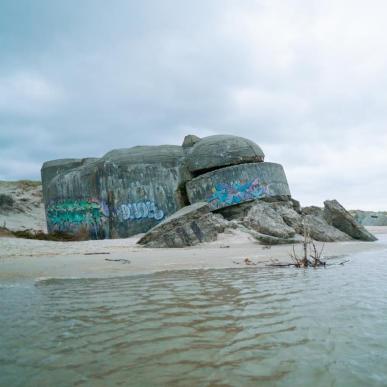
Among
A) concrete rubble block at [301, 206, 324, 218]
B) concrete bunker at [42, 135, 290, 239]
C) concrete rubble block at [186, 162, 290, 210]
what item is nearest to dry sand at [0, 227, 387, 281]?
concrete rubble block at [186, 162, 290, 210]

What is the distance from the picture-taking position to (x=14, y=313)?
1989 mm

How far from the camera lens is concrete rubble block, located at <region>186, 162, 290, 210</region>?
9797mm

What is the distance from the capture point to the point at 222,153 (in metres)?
10.4

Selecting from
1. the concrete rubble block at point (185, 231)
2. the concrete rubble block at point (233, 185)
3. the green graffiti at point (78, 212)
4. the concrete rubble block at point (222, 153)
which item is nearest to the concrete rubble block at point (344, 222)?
the concrete rubble block at point (233, 185)

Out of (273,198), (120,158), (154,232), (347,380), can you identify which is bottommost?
(347,380)

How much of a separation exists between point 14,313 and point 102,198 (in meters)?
8.90

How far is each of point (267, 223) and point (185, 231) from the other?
1657mm

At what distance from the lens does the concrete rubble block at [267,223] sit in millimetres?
7004

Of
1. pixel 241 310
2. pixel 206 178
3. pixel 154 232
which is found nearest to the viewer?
pixel 241 310

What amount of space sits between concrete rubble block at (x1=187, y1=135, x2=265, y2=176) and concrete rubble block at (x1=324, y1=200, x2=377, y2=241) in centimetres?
250

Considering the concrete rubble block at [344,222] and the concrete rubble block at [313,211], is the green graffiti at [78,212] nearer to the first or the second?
the concrete rubble block at [313,211]

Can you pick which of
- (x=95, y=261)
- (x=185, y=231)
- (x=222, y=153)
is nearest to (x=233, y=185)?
(x=222, y=153)

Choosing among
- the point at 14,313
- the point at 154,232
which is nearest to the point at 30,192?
the point at 154,232

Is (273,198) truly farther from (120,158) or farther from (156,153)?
(120,158)
